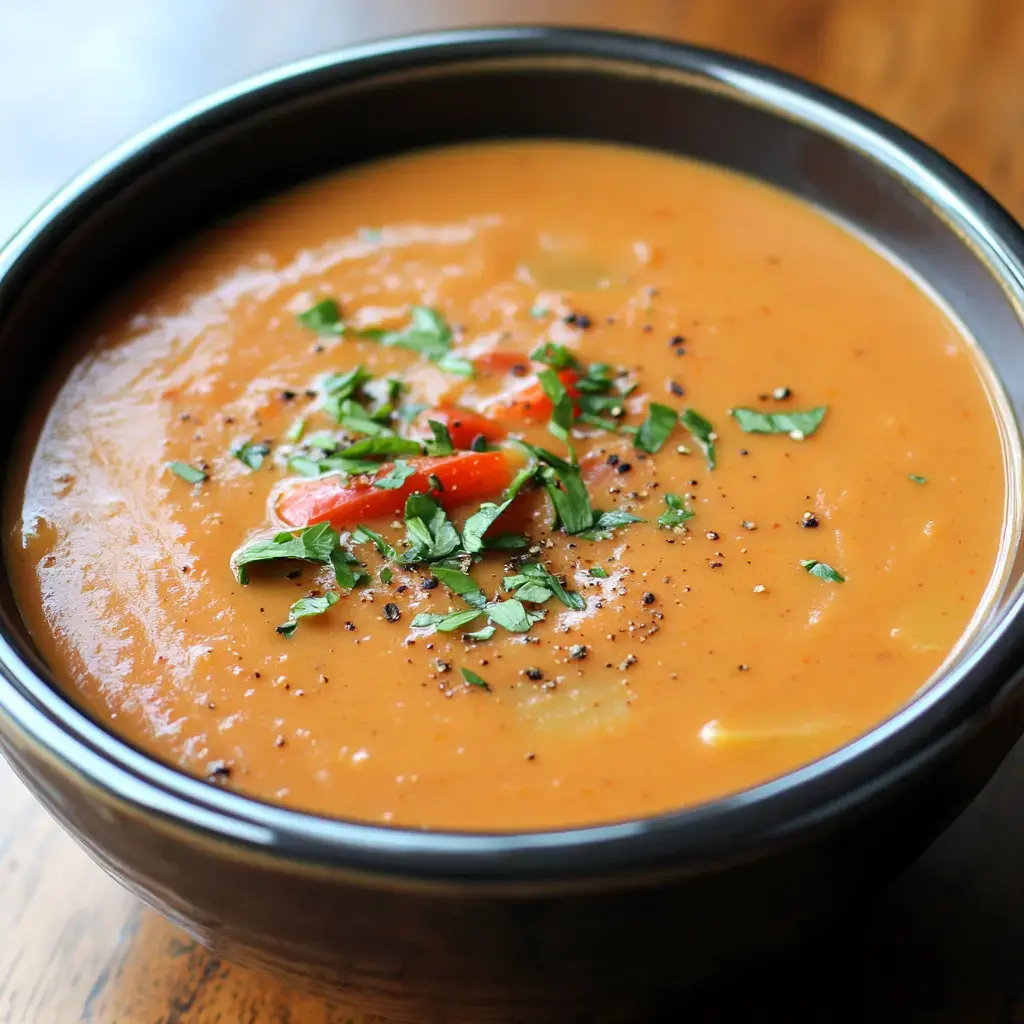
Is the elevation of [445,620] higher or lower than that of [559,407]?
lower

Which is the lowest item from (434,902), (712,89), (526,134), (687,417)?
(434,902)

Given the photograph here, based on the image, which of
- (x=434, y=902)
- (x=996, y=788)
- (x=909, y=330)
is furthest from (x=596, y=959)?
(x=909, y=330)

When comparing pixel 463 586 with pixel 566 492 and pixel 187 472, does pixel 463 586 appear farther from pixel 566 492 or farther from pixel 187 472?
pixel 187 472

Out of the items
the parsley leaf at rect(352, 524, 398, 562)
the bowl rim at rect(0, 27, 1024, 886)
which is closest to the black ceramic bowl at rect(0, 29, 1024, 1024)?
the bowl rim at rect(0, 27, 1024, 886)

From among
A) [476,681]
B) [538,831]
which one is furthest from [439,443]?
[538,831]

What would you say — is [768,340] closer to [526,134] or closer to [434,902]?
[526,134]

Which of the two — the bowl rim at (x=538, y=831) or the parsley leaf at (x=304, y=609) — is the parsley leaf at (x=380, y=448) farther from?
the bowl rim at (x=538, y=831)
